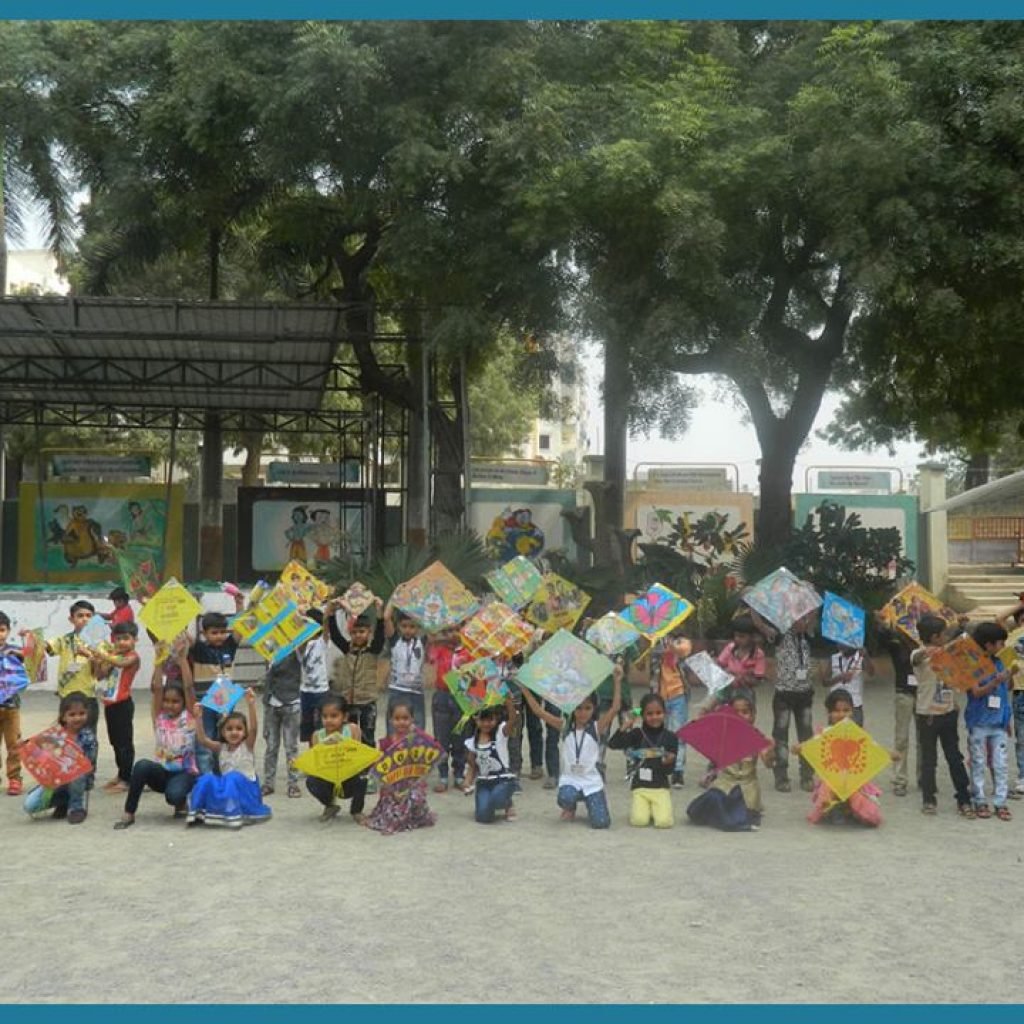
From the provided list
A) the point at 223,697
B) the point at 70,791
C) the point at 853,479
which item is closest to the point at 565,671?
the point at 223,697

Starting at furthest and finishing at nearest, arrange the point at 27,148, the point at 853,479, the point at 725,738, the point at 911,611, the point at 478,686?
the point at 853,479 < the point at 27,148 < the point at 911,611 < the point at 478,686 < the point at 725,738

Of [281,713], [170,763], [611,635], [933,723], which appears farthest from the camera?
[611,635]

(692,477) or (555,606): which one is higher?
(692,477)

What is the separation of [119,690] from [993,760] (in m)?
5.89

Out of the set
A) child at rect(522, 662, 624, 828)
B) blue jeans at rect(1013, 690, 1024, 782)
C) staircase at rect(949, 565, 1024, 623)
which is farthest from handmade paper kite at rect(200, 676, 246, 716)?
staircase at rect(949, 565, 1024, 623)

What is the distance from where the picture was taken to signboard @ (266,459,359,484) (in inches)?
1031

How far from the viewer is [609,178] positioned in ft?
44.7

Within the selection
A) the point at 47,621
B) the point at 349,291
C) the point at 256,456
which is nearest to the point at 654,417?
the point at 349,291

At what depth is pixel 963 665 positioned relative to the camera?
8.40 m

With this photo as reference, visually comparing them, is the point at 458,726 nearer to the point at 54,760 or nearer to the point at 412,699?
the point at 412,699

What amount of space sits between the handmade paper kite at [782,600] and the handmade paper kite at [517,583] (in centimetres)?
195

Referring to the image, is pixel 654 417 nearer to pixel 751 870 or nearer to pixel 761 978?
pixel 751 870

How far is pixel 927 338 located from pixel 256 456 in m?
20.0

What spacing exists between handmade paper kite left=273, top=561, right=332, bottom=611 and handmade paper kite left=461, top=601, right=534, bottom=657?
1.31m
